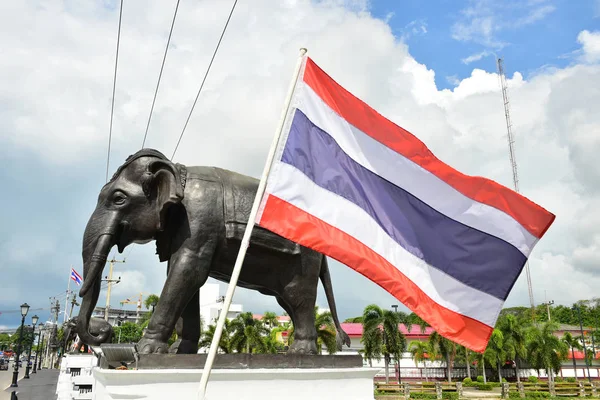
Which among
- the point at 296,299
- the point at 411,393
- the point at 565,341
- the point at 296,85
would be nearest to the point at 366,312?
the point at 411,393

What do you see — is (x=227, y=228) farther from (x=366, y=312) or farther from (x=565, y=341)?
(x=565, y=341)

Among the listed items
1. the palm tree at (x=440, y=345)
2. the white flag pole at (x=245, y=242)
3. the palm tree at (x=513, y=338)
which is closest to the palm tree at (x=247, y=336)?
the palm tree at (x=440, y=345)

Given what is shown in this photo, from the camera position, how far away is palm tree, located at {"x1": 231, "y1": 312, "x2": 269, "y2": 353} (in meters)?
31.2

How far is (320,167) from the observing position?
4430 mm

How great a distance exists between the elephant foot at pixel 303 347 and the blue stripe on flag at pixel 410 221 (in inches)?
77.4

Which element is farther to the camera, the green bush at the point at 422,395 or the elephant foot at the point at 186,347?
the green bush at the point at 422,395

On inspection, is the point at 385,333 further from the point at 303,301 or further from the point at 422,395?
the point at 303,301

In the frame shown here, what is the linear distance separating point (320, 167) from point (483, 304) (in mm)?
2087

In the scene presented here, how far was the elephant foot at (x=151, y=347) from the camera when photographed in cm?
502

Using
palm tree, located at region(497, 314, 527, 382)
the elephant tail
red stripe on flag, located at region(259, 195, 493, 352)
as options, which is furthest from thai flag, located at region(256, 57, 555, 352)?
palm tree, located at region(497, 314, 527, 382)

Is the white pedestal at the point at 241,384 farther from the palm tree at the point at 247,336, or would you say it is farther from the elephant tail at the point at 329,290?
the palm tree at the point at 247,336

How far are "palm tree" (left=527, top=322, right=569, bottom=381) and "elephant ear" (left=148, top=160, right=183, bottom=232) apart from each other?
3963 centimetres

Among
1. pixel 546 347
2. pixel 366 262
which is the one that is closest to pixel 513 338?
pixel 546 347

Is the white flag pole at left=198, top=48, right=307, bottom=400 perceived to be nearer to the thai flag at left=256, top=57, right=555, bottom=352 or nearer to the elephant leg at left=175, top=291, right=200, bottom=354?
the thai flag at left=256, top=57, right=555, bottom=352
